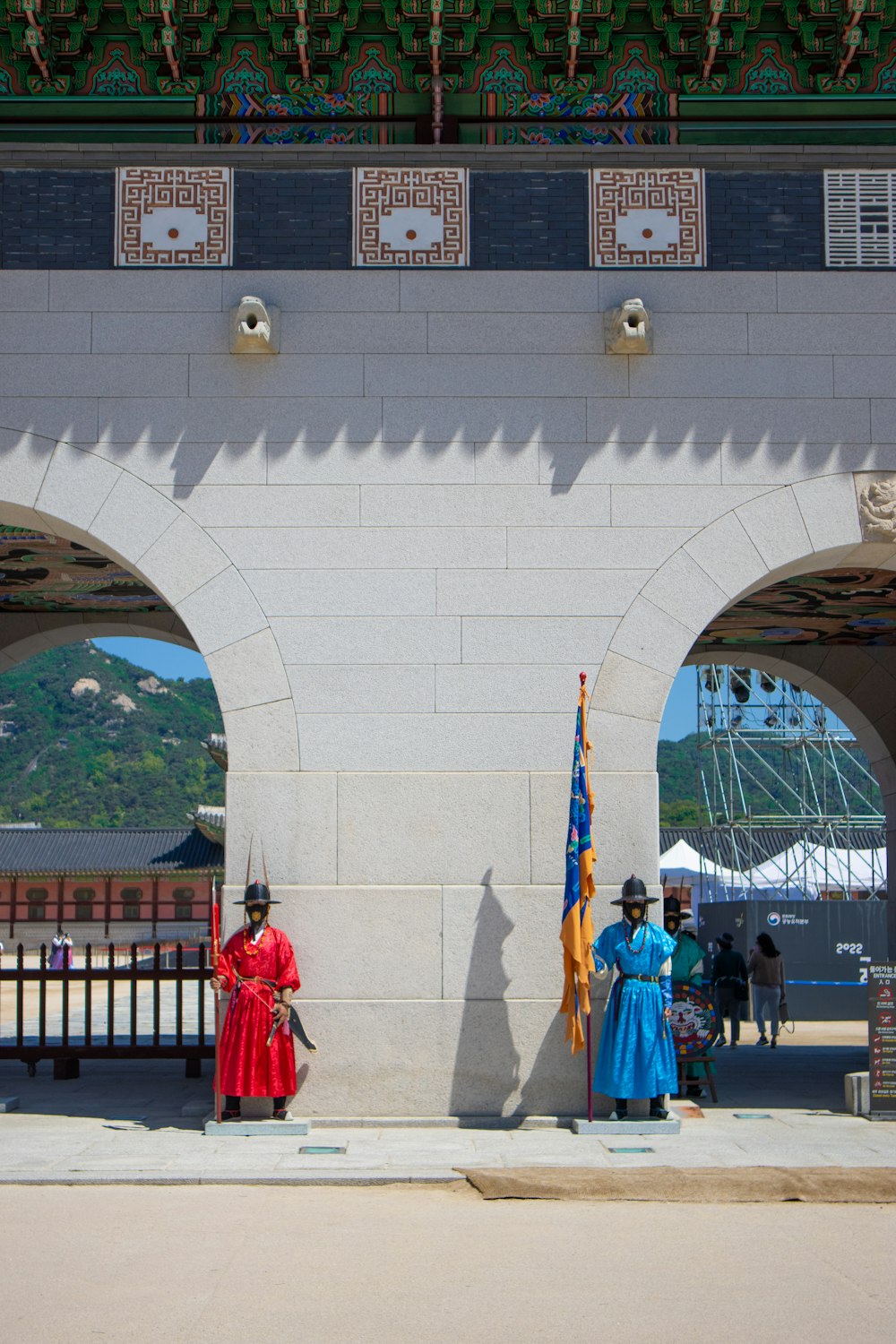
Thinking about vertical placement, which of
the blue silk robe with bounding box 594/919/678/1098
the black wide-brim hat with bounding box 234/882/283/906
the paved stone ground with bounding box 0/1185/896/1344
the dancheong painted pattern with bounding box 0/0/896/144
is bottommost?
the paved stone ground with bounding box 0/1185/896/1344

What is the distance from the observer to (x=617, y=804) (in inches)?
383

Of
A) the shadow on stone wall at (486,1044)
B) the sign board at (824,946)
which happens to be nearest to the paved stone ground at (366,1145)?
the shadow on stone wall at (486,1044)

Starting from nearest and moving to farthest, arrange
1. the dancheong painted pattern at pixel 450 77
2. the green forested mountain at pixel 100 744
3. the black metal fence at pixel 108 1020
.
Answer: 1. the dancheong painted pattern at pixel 450 77
2. the black metal fence at pixel 108 1020
3. the green forested mountain at pixel 100 744

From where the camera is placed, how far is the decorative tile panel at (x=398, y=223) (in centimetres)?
1015

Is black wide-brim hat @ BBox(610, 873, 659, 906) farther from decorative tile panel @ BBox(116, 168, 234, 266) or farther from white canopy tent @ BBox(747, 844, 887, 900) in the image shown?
white canopy tent @ BBox(747, 844, 887, 900)

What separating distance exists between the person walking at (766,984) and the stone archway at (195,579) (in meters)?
9.13

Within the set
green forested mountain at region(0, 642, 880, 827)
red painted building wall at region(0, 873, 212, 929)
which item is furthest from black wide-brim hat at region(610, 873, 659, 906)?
green forested mountain at region(0, 642, 880, 827)

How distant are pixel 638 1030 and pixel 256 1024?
247 cm

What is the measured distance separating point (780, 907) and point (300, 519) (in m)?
14.8

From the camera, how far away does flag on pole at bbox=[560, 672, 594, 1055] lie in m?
8.98

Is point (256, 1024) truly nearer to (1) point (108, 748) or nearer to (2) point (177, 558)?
(2) point (177, 558)

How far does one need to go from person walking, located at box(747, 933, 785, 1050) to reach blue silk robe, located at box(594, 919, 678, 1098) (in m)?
7.85

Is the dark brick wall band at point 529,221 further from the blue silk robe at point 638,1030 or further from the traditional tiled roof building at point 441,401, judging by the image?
the blue silk robe at point 638,1030

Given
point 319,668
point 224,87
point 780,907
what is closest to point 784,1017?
point 780,907
